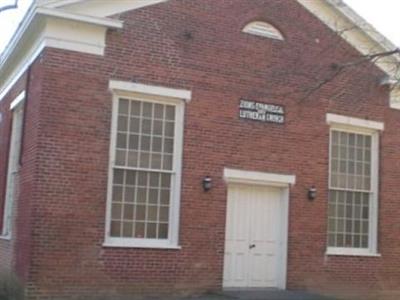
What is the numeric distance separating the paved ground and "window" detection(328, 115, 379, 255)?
1700mm

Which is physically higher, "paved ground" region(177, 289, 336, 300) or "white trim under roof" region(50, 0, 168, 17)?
"white trim under roof" region(50, 0, 168, 17)

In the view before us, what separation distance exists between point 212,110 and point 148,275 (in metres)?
3.72

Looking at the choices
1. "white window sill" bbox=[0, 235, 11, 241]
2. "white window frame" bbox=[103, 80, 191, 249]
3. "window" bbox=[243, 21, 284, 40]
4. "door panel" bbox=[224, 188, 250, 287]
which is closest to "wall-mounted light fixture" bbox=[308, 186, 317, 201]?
"door panel" bbox=[224, 188, 250, 287]

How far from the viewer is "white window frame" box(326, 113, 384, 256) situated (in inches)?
641

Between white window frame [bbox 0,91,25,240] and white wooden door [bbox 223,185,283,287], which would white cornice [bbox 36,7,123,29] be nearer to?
white window frame [bbox 0,91,25,240]

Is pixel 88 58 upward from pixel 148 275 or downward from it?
upward

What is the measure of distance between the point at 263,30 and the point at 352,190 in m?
4.38

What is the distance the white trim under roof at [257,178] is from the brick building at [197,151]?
0.11 ft

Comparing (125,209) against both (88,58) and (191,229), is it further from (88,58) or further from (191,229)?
(88,58)

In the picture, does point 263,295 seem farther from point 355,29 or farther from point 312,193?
point 355,29

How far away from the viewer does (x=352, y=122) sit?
16500 mm

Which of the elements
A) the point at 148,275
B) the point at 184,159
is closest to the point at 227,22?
the point at 184,159

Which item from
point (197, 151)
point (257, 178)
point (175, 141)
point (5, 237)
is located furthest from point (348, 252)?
point (5, 237)

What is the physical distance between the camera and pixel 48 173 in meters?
13.1
